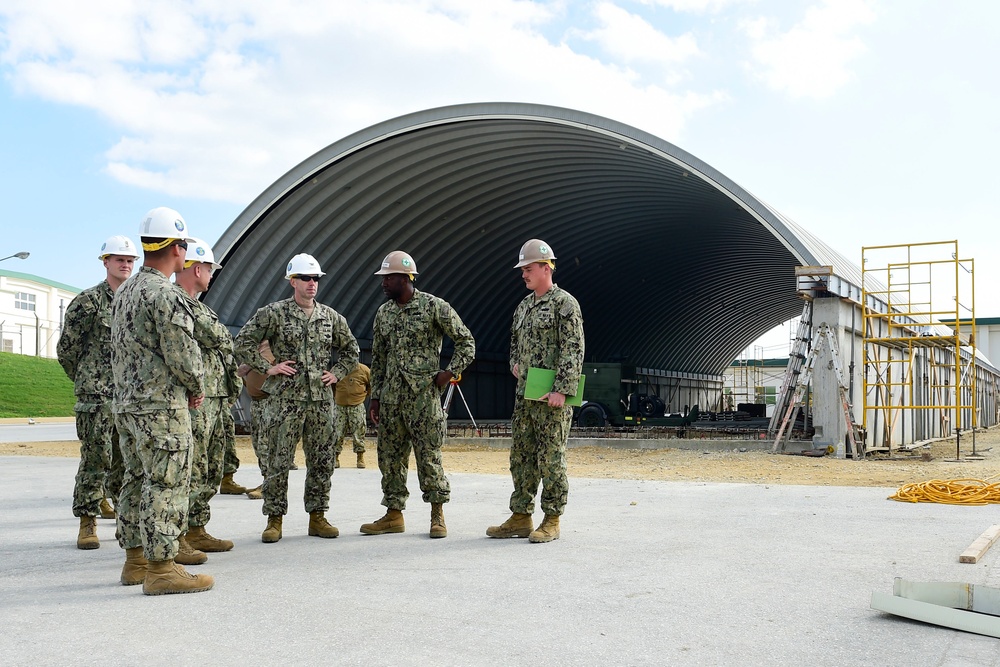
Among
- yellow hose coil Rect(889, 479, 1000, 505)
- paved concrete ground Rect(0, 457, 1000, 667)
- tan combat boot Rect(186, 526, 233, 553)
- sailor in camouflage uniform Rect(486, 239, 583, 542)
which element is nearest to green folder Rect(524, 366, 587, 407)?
sailor in camouflage uniform Rect(486, 239, 583, 542)

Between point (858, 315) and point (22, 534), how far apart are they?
1421 cm

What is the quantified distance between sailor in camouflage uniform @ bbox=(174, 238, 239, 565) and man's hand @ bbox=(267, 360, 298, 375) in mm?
356

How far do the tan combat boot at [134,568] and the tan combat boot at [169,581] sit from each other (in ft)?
0.71

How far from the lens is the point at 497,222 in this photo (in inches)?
933

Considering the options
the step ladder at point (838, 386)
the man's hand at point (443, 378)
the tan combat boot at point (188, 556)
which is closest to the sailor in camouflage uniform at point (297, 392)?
the man's hand at point (443, 378)

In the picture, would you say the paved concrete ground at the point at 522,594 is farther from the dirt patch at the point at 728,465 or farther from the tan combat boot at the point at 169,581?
the dirt patch at the point at 728,465

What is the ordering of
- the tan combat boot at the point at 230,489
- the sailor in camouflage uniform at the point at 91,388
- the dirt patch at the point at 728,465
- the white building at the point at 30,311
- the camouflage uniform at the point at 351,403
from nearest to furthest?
the sailor in camouflage uniform at the point at 91,388
the tan combat boot at the point at 230,489
the camouflage uniform at the point at 351,403
the dirt patch at the point at 728,465
the white building at the point at 30,311

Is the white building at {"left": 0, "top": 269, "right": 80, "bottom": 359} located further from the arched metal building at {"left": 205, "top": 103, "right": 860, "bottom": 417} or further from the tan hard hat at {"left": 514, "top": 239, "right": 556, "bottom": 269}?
the tan hard hat at {"left": 514, "top": 239, "right": 556, "bottom": 269}

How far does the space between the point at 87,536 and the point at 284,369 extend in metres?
1.58

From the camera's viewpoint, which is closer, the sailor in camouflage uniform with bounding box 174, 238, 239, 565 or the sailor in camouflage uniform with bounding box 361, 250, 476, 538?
the sailor in camouflage uniform with bounding box 174, 238, 239, 565

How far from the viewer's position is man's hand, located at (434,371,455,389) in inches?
219

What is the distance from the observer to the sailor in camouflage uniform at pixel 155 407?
13.0 ft

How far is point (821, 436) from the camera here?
563 inches

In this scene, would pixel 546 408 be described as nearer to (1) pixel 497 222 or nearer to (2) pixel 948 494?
(2) pixel 948 494
